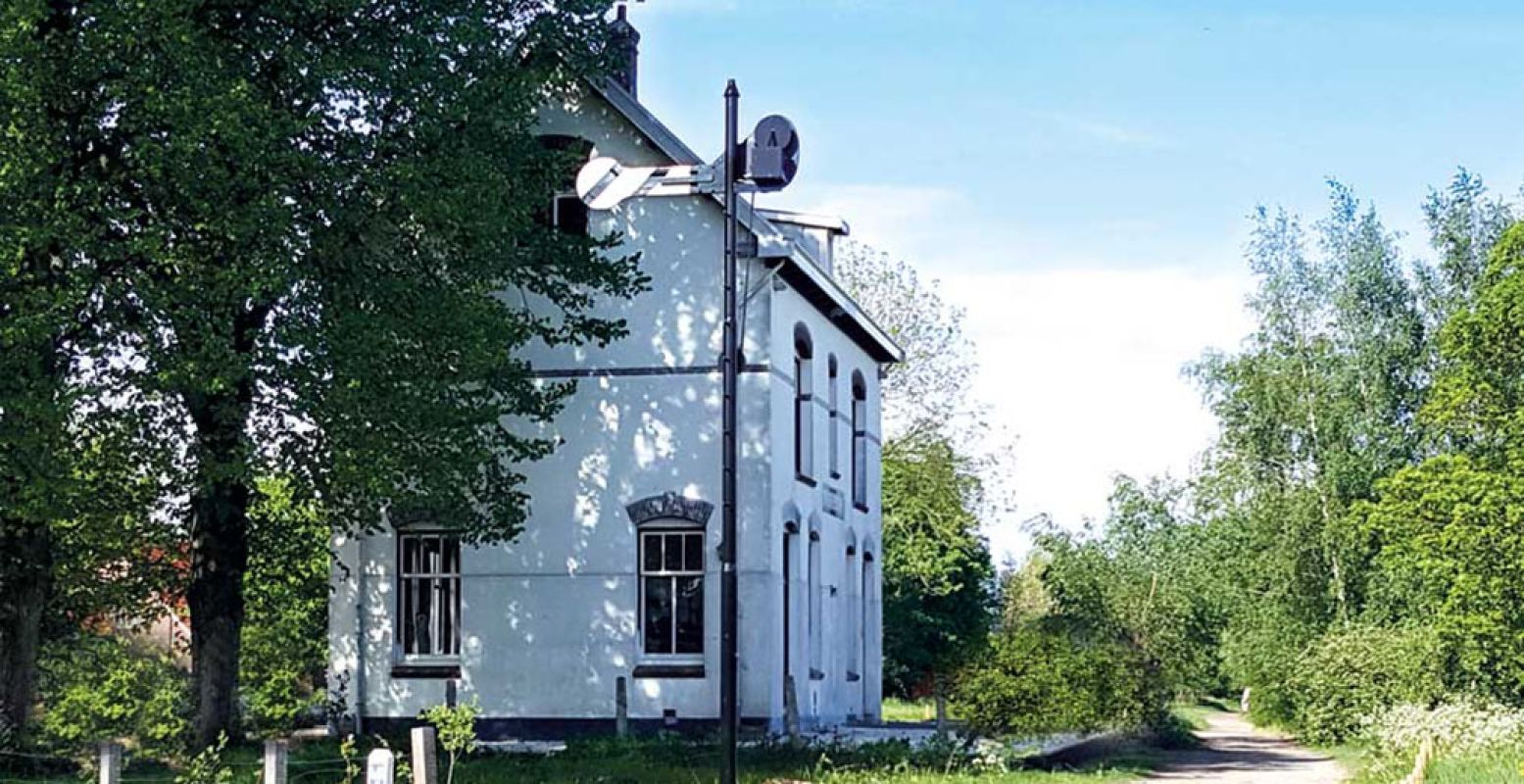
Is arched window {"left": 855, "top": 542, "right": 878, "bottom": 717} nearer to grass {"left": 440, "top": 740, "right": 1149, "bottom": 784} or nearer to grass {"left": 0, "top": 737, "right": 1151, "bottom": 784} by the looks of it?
grass {"left": 0, "top": 737, "right": 1151, "bottom": 784}

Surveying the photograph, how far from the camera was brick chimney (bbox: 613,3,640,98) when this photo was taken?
28.2 meters

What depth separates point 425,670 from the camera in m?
30.3

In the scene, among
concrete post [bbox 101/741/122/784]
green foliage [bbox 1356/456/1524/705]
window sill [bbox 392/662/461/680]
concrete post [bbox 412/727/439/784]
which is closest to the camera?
concrete post [bbox 412/727/439/784]

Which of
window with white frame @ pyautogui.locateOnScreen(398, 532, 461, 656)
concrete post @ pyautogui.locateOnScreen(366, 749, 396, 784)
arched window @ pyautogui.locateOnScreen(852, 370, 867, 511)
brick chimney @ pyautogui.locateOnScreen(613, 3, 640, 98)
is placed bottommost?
concrete post @ pyautogui.locateOnScreen(366, 749, 396, 784)

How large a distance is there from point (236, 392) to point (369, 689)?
29.4 ft

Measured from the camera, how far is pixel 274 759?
550 inches

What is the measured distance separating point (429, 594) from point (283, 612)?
4531mm

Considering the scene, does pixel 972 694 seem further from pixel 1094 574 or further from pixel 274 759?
pixel 1094 574

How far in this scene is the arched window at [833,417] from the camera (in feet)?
112

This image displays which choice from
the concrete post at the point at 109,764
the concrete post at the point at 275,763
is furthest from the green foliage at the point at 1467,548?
the concrete post at the point at 109,764

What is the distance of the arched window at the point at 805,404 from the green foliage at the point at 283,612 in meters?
7.64

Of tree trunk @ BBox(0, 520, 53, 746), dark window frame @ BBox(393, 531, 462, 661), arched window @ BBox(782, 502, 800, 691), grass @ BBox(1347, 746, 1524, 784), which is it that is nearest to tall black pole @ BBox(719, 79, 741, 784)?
grass @ BBox(1347, 746, 1524, 784)

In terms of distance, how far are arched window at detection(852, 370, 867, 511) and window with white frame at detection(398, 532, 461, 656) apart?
29.3 feet

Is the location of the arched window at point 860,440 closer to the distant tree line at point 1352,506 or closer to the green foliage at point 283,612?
the distant tree line at point 1352,506
